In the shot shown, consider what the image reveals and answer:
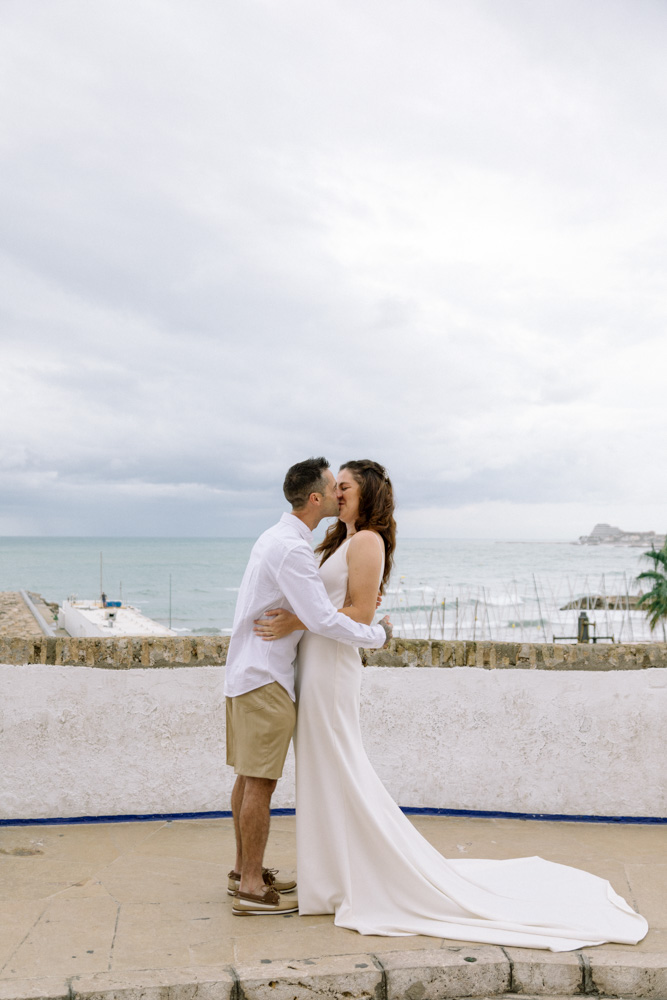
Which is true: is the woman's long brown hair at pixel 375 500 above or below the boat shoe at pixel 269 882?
above

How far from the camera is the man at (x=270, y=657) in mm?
3176

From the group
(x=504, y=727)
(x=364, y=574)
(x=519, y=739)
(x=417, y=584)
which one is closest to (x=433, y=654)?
(x=504, y=727)

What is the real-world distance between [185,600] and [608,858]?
5823 centimetres

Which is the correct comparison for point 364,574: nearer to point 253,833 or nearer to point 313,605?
point 313,605

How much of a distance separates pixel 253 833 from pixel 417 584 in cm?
6540

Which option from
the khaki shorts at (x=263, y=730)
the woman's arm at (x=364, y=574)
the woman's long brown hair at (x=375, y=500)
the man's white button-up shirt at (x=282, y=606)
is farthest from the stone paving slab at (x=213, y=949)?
the woman's long brown hair at (x=375, y=500)

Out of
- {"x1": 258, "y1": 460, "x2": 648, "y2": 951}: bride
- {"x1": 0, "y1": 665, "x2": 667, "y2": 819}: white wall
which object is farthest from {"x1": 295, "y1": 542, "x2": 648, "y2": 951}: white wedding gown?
{"x1": 0, "y1": 665, "x2": 667, "y2": 819}: white wall

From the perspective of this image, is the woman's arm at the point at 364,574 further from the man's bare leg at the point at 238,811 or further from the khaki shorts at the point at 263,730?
the man's bare leg at the point at 238,811

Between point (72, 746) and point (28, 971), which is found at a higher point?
point (72, 746)

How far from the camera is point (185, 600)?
60625 mm

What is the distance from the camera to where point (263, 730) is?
3.22 m

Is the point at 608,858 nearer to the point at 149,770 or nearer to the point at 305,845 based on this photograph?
the point at 305,845

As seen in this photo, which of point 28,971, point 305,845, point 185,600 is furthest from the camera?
point 185,600

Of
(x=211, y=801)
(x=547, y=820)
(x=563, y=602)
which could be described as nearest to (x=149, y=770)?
(x=211, y=801)
